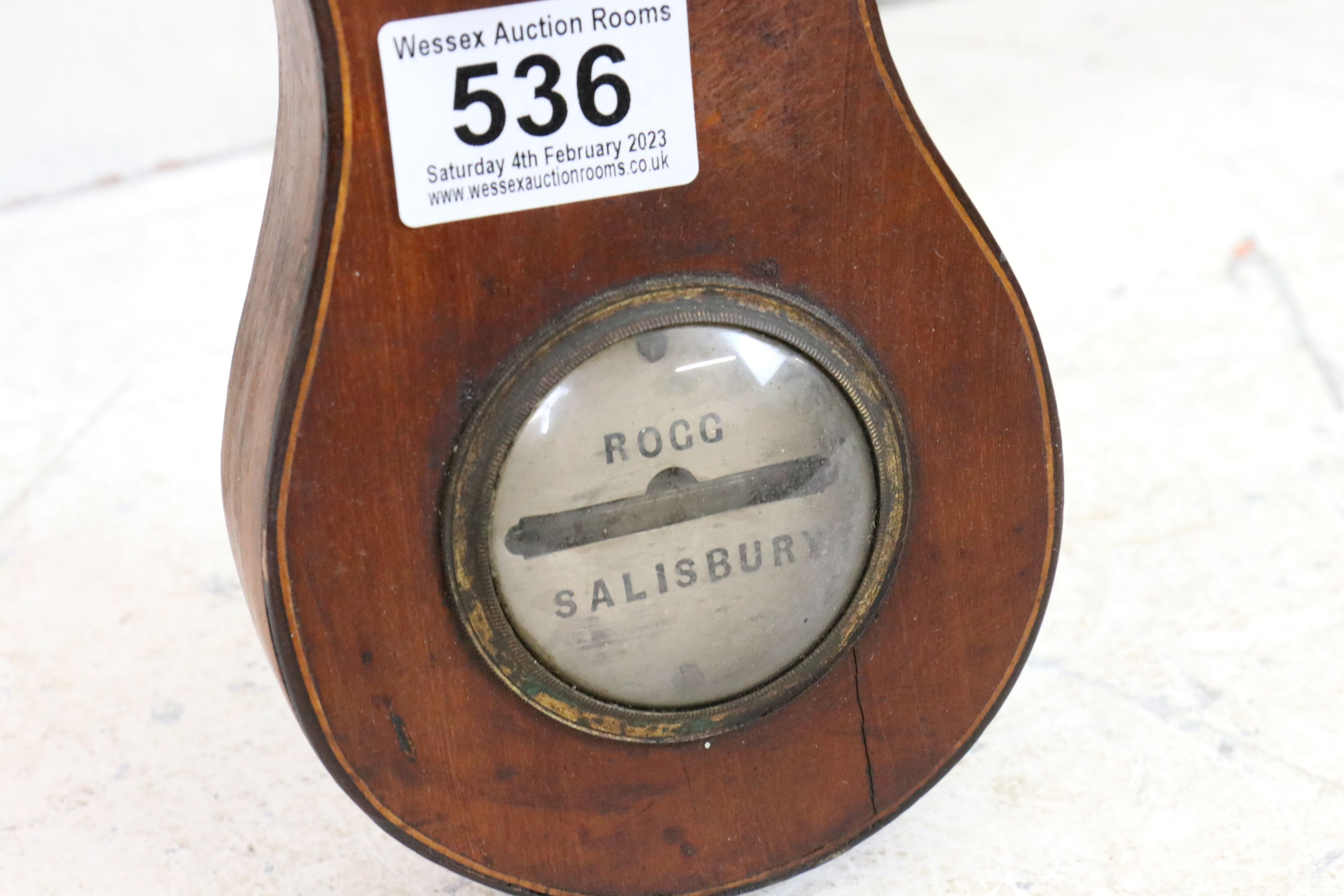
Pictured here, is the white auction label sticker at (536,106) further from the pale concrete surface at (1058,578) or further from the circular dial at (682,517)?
the pale concrete surface at (1058,578)

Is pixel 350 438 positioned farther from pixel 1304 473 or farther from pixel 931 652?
pixel 1304 473

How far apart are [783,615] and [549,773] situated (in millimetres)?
220

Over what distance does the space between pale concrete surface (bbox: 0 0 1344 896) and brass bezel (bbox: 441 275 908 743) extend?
0.27 m

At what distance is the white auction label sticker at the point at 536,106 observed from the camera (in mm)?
998

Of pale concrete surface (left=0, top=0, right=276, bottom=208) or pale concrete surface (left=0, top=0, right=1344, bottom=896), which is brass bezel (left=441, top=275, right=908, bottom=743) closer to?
pale concrete surface (left=0, top=0, right=1344, bottom=896)

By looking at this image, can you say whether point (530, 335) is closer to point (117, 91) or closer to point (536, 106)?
point (536, 106)

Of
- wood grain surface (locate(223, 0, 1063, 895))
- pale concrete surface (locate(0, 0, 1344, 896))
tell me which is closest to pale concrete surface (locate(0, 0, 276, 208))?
pale concrete surface (locate(0, 0, 1344, 896))

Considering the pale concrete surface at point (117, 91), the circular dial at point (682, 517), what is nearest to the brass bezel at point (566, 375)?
the circular dial at point (682, 517)

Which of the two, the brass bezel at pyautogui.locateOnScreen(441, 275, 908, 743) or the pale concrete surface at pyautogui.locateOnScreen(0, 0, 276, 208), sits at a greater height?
the pale concrete surface at pyautogui.locateOnScreen(0, 0, 276, 208)

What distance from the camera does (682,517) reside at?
1.12 meters

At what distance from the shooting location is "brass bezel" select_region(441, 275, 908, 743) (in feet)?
3.50

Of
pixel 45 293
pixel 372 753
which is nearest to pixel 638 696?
pixel 372 753

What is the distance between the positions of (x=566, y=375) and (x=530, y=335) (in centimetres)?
4

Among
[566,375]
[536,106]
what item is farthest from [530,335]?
[536,106]
